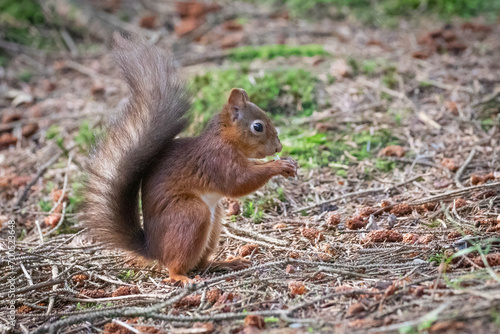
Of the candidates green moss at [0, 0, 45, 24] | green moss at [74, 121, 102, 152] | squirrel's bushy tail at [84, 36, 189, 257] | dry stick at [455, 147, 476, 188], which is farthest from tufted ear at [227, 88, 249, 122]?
green moss at [0, 0, 45, 24]

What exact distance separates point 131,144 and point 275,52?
3.18 metres

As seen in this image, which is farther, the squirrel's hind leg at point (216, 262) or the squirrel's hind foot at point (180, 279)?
the squirrel's hind leg at point (216, 262)

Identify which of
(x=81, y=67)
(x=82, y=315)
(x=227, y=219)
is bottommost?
(x=227, y=219)

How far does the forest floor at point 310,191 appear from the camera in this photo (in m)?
1.99

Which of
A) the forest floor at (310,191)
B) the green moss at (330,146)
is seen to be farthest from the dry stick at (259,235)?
the green moss at (330,146)

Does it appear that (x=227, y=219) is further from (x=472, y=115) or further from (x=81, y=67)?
(x=81, y=67)

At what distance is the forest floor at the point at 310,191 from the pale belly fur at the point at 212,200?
26cm

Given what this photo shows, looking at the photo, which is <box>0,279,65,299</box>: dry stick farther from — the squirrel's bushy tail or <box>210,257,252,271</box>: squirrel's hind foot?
<box>210,257,252,271</box>: squirrel's hind foot

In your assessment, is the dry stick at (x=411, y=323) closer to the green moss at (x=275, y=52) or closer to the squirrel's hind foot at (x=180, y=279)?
the squirrel's hind foot at (x=180, y=279)

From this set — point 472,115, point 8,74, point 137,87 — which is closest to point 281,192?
point 137,87

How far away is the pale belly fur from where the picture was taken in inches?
108

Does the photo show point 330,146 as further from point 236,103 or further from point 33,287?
point 33,287

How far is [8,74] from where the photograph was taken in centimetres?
567

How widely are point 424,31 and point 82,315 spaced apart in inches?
203
